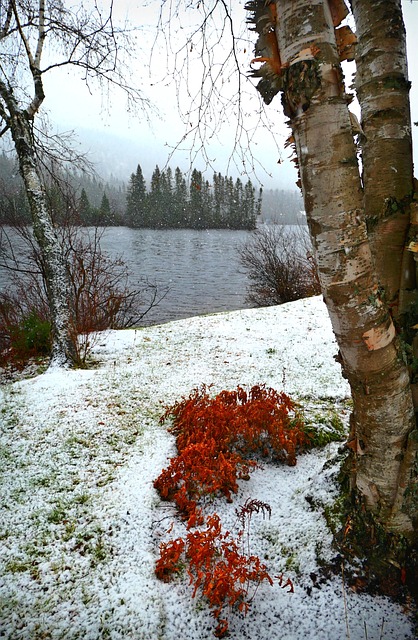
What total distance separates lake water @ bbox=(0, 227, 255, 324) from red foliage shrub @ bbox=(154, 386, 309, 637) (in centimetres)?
1210

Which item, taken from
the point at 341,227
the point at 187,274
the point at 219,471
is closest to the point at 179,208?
the point at 187,274

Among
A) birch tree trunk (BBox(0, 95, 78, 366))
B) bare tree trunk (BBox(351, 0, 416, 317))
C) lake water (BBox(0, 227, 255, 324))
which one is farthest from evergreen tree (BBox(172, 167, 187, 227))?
bare tree trunk (BBox(351, 0, 416, 317))

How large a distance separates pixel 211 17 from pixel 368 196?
1588 mm

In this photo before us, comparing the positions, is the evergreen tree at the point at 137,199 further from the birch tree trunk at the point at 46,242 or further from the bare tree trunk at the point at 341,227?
the bare tree trunk at the point at 341,227

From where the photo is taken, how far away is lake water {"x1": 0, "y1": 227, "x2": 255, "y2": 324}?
1816cm

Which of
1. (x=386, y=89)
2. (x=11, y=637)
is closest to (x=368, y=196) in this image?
(x=386, y=89)

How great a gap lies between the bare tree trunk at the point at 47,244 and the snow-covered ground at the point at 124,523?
2.45 feet

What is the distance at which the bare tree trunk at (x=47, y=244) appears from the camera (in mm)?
5656

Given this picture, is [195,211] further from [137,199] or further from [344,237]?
[344,237]

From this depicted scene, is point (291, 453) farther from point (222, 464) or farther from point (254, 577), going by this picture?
point (254, 577)

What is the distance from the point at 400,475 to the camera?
6.71ft

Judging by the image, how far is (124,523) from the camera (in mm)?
2754

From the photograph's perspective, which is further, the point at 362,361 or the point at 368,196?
the point at 368,196

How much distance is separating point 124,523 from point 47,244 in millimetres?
4639
